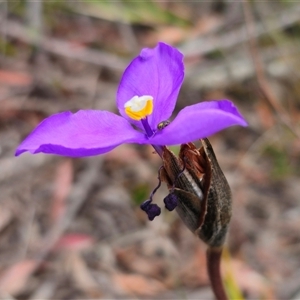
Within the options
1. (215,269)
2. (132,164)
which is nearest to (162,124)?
(215,269)

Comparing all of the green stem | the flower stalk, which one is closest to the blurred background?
the green stem

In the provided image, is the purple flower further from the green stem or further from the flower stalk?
the green stem

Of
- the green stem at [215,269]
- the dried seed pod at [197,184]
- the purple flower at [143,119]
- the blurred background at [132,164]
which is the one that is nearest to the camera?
the purple flower at [143,119]

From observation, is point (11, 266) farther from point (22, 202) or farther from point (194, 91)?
point (194, 91)

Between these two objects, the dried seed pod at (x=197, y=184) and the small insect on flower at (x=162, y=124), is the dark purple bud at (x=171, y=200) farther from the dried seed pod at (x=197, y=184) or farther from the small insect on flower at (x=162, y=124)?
the small insect on flower at (x=162, y=124)

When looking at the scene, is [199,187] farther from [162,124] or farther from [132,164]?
[132,164]

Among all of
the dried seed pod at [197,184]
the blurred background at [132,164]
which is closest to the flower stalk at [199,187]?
the dried seed pod at [197,184]
